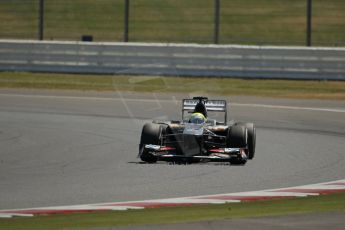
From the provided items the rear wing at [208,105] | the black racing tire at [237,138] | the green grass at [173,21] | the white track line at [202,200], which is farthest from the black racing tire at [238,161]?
the green grass at [173,21]

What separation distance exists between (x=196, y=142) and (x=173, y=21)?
80.3 ft

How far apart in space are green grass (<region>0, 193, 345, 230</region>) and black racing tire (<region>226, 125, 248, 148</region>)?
2991 millimetres

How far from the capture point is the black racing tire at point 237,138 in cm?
1520

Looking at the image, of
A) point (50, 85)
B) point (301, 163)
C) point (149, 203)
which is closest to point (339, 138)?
point (301, 163)

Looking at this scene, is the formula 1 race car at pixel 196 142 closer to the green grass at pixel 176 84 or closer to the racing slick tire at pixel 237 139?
the racing slick tire at pixel 237 139

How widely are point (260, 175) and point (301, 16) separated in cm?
2718

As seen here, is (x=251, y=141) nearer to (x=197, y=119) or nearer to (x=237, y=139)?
(x=237, y=139)

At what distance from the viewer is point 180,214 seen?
36.3 feet

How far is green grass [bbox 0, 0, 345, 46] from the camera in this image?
3775cm

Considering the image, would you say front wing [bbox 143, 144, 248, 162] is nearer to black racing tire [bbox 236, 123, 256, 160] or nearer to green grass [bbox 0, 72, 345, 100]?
black racing tire [bbox 236, 123, 256, 160]

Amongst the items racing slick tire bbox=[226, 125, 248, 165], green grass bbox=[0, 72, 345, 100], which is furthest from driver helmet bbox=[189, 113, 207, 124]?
green grass bbox=[0, 72, 345, 100]

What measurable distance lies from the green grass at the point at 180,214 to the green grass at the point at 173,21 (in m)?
25.7

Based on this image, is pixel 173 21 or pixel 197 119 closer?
pixel 197 119

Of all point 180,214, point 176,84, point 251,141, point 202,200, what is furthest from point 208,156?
point 176,84
